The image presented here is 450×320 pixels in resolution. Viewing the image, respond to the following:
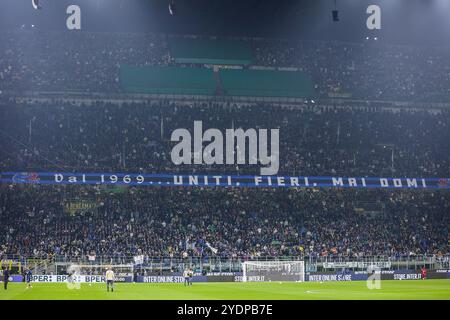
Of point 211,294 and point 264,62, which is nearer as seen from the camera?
point 211,294

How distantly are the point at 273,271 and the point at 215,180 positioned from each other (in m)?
13.0

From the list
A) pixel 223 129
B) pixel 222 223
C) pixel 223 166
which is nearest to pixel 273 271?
pixel 222 223

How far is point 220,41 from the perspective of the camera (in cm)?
6938

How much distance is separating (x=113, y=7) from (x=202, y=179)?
50.9ft

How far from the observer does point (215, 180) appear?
2280 inches

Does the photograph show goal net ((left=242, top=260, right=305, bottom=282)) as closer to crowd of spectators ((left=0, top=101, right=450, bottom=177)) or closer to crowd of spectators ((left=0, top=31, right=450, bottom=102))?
crowd of spectators ((left=0, top=101, right=450, bottom=177))

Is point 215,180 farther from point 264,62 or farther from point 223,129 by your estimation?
point 264,62

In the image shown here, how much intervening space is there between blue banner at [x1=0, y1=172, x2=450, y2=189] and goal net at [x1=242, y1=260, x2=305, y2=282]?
451 inches

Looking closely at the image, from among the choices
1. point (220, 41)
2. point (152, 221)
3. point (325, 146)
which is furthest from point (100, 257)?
point (220, 41)

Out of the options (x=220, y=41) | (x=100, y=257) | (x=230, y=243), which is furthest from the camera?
(x=220, y=41)

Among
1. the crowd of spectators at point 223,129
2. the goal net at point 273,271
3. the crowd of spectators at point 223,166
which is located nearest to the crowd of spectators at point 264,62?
the crowd of spectators at point 223,166

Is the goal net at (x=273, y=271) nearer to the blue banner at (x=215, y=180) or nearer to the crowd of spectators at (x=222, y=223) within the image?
the crowd of spectators at (x=222, y=223)

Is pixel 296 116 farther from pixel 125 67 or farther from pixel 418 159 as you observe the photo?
pixel 125 67

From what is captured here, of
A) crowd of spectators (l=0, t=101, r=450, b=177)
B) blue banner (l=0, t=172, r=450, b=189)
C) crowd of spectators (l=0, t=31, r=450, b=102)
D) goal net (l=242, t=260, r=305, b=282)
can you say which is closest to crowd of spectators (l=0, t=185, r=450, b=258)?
blue banner (l=0, t=172, r=450, b=189)
